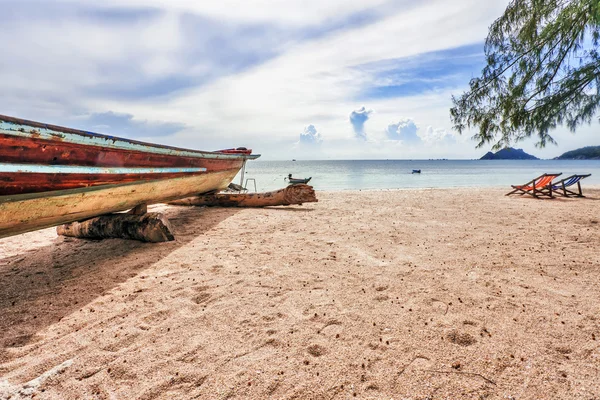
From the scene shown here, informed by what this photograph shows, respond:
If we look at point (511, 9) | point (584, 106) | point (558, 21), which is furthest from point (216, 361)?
point (584, 106)

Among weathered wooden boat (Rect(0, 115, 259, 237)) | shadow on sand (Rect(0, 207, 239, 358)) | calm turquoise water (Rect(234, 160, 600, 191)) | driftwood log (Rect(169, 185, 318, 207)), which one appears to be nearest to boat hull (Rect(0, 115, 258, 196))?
weathered wooden boat (Rect(0, 115, 259, 237))

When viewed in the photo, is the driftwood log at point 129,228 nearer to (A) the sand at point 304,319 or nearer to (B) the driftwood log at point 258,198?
(A) the sand at point 304,319

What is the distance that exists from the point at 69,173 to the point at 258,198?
5273mm

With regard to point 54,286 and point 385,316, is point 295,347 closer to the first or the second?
point 385,316

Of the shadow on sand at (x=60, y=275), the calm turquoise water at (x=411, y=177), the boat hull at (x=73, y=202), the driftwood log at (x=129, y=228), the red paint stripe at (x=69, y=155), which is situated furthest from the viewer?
the calm turquoise water at (x=411, y=177)

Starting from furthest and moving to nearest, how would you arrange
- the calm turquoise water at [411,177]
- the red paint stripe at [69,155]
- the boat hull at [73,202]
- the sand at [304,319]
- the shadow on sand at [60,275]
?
the calm turquoise water at [411,177], the boat hull at [73,202], the red paint stripe at [69,155], the shadow on sand at [60,275], the sand at [304,319]

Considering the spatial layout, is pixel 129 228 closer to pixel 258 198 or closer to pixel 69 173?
pixel 69 173

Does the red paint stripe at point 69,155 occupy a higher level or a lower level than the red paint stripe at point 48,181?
higher

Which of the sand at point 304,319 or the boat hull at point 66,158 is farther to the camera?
the boat hull at point 66,158

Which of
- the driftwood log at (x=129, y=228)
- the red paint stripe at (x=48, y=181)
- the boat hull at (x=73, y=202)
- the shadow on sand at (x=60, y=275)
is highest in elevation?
the red paint stripe at (x=48, y=181)

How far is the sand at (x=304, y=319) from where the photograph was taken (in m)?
1.80

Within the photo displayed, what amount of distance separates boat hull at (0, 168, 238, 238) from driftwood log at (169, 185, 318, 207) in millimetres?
2386

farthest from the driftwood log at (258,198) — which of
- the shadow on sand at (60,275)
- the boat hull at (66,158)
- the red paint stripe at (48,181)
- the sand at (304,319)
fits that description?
the red paint stripe at (48,181)

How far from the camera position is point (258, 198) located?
8.48 metres
